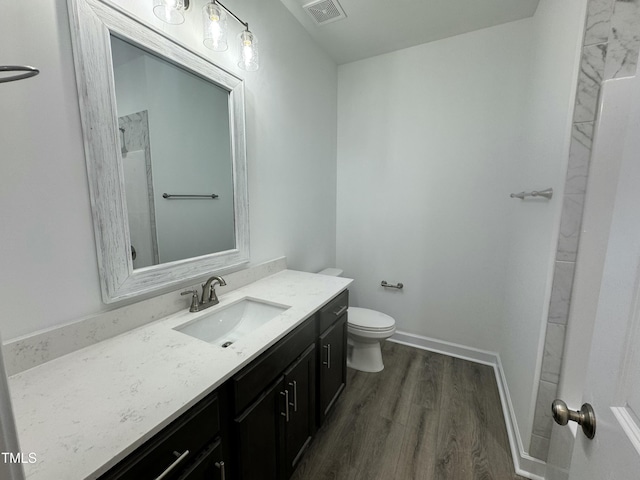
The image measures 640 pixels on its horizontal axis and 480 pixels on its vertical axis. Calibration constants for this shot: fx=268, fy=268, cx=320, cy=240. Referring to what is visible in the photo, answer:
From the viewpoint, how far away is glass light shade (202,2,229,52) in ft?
3.94

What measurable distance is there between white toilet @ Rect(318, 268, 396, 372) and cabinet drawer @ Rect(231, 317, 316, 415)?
0.86 m

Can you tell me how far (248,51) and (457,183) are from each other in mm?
1846

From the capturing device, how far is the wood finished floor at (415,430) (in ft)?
4.65

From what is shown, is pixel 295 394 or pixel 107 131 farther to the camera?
pixel 295 394

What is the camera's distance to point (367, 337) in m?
2.12

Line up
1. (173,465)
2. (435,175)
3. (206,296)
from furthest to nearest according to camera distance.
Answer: (435,175) < (206,296) < (173,465)

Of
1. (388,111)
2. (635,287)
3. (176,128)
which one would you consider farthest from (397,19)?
(635,287)

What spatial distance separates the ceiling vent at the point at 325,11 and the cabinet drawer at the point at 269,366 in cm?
205

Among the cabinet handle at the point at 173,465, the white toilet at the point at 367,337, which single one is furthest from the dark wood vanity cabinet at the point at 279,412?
the white toilet at the point at 367,337

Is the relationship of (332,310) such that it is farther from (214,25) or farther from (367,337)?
(214,25)

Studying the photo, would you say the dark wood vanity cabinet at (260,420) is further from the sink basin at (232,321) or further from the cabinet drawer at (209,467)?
the sink basin at (232,321)

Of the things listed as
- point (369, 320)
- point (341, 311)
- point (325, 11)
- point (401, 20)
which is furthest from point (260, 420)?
point (401, 20)

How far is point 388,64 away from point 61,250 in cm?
268

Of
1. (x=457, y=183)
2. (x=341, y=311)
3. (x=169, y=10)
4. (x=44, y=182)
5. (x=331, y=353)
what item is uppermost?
(x=169, y=10)
